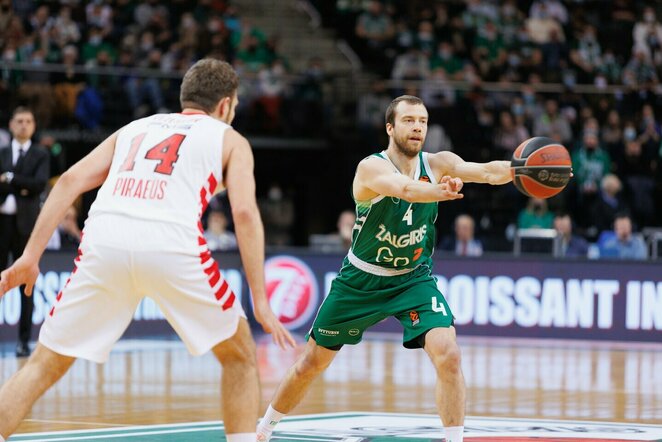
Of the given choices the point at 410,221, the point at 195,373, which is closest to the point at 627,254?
the point at 195,373

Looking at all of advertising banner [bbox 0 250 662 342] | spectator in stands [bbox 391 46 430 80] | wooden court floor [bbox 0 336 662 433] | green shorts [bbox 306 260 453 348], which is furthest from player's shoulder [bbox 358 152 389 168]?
spectator in stands [bbox 391 46 430 80]

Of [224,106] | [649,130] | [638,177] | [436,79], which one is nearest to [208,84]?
[224,106]

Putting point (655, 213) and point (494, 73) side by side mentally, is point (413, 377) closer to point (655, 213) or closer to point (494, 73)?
point (655, 213)

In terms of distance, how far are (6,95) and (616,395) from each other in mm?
10821

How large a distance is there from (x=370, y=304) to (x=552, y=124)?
44.3 ft

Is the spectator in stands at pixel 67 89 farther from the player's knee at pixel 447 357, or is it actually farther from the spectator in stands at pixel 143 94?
the player's knee at pixel 447 357

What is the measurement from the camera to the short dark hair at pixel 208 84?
593 centimetres

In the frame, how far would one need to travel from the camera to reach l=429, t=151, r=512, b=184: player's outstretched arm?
755 centimetres

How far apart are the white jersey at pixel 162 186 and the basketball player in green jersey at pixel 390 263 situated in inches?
69.8

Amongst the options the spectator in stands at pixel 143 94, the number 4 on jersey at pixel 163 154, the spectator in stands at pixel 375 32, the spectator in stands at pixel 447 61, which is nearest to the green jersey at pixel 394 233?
the number 4 on jersey at pixel 163 154

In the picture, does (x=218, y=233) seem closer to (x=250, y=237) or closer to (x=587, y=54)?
(x=587, y=54)

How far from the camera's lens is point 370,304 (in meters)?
7.69

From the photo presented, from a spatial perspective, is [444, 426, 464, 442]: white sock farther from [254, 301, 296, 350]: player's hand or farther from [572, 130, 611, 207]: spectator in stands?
[572, 130, 611, 207]: spectator in stands

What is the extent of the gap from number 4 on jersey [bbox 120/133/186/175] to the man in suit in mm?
7148
